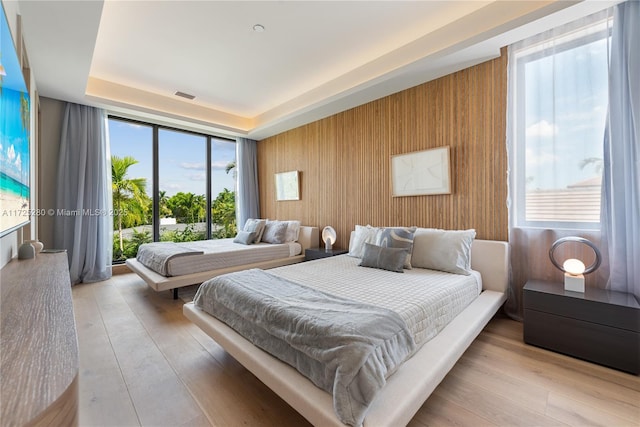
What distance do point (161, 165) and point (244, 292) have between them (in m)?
4.18

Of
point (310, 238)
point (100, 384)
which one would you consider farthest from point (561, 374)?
point (310, 238)

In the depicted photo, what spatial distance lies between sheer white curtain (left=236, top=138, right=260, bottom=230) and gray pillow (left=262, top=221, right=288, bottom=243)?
4.02ft

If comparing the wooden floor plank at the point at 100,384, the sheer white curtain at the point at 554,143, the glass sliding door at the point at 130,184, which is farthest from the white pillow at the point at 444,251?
the glass sliding door at the point at 130,184

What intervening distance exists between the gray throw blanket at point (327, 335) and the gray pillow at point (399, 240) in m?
1.16

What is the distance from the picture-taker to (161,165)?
5.00 m

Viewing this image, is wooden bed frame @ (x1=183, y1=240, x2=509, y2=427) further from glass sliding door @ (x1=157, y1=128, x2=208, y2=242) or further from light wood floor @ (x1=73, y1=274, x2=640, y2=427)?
glass sliding door @ (x1=157, y1=128, x2=208, y2=242)

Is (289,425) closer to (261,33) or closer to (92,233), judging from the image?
(261,33)

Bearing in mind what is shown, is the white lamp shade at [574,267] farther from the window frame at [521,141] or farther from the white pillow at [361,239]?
the white pillow at [361,239]

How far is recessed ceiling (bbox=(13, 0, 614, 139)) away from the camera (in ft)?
7.87

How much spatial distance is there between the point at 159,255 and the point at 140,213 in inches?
78.5

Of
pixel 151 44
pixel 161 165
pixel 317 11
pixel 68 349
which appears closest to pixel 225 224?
pixel 161 165

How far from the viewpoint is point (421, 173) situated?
3.30 metres

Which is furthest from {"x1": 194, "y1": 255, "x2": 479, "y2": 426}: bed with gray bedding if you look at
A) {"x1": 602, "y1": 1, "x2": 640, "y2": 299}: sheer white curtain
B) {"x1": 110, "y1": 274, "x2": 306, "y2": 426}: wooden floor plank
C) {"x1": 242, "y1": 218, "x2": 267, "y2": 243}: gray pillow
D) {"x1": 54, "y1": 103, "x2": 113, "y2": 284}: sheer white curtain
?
{"x1": 54, "y1": 103, "x2": 113, "y2": 284}: sheer white curtain

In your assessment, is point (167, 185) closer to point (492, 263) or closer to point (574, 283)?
point (492, 263)
